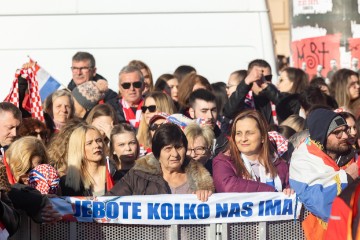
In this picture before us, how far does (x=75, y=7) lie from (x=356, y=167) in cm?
592

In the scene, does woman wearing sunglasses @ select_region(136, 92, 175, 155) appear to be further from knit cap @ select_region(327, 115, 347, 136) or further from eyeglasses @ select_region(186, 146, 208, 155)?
knit cap @ select_region(327, 115, 347, 136)

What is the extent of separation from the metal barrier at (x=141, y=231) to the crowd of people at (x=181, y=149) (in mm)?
154

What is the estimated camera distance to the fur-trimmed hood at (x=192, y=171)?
8.66 m

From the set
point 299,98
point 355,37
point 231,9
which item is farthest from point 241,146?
point 355,37

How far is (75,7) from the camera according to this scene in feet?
44.2

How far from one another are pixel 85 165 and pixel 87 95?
2.94 metres

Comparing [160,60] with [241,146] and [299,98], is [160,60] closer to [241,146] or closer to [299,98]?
[299,98]

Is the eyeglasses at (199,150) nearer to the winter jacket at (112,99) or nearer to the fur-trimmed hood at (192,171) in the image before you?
the fur-trimmed hood at (192,171)

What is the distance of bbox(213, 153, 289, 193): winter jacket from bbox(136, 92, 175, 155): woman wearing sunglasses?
198 centimetres

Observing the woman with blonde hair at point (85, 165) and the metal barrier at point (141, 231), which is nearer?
the metal barrier at point (141, 231)

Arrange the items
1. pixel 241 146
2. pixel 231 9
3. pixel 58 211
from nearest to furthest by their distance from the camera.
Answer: pixel 58 211 < pixel 241 146 < pixel 231 9

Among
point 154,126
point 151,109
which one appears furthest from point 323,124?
point 151,109

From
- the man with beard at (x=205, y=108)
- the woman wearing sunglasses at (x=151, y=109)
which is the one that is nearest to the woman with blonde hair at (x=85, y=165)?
the woman wearing sunglasses at (x=151, y=109)

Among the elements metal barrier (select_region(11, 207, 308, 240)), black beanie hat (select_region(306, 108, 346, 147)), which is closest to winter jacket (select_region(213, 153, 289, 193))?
metal barrier (select_region(11, 207, 308, 240))
